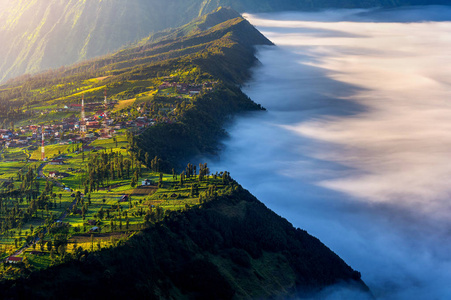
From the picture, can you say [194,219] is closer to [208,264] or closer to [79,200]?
[208,264]

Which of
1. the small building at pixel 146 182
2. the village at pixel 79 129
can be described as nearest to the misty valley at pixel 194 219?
the small building at pixel 146 182

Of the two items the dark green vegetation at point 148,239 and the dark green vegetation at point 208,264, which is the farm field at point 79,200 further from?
the dark green vegetation at point 208,264

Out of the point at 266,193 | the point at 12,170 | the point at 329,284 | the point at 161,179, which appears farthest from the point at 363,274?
the point at 12,170

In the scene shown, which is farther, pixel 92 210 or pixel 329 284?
pixel 329 284

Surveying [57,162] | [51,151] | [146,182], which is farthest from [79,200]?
[51,151]

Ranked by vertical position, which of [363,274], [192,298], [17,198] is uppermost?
[17,198]

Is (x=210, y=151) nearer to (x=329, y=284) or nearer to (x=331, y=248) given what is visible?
(x=331, y=248)

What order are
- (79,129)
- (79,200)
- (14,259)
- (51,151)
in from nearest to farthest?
(14,259), (79,200), (51,151), (79,129)

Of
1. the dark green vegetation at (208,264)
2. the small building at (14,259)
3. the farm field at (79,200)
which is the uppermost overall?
the farm field at (79,200)
